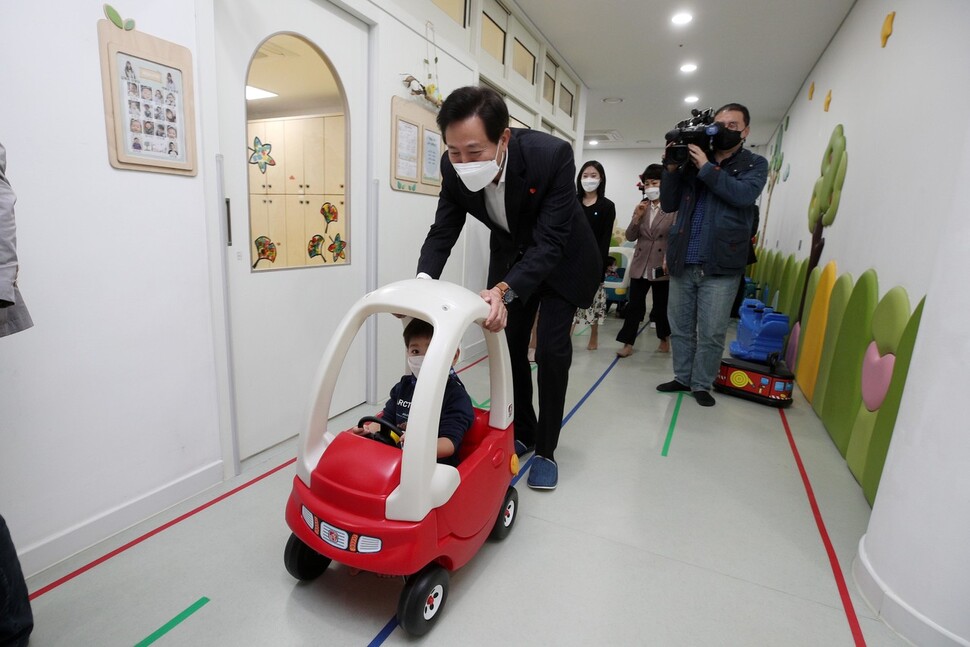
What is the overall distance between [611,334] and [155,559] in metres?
Answer: 3.93

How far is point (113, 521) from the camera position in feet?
4.78

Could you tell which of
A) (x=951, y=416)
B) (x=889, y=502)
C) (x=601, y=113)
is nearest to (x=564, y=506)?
(x=889, y=502)

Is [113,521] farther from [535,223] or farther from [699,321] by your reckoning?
[699,321]

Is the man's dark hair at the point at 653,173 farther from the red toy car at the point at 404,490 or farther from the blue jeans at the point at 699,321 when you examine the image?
the red toy car at the point at 404,490

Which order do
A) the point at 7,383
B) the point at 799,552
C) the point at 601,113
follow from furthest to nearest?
1. the point at 601,113
2. the point at 799,552
3. the point at 7,383

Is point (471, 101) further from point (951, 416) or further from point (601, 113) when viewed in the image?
point (601, 113)

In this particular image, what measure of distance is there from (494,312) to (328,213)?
129cm

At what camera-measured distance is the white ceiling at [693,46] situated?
11.4 ft

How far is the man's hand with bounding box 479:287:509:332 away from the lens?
4.15ft

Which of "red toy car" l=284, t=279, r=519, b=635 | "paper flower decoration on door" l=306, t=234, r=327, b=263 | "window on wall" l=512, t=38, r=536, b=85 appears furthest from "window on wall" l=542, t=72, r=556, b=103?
"red toy car" l=284, t=279, r=519, b=635

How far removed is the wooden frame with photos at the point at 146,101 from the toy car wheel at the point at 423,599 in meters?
1.36

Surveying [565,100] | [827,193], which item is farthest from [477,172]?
[565,100]

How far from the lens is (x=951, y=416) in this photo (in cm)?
108

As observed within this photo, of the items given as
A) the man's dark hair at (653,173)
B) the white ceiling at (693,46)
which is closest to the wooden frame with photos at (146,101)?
the white ceiling at (693,46)
